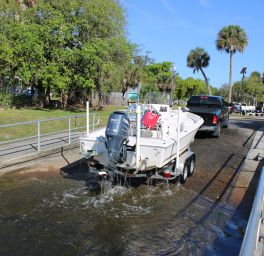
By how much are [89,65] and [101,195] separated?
52.1ft

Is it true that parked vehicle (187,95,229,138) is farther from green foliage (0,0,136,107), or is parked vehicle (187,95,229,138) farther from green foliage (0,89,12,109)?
green foliage (0,89,12,109)

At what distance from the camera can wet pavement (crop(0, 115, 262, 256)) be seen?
151 inches

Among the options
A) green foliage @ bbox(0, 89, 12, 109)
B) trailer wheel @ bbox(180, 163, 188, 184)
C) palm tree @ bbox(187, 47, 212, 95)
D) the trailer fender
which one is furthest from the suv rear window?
palm tree @ bbox(187, 47, 212, 95)

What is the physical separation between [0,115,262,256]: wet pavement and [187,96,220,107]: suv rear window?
618cm

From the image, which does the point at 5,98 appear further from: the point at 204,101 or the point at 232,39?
the point at 232,39

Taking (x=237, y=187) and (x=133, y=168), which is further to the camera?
(x=237, y=187)

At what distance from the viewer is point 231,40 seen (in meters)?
37.6

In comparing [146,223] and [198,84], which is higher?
[198,84]

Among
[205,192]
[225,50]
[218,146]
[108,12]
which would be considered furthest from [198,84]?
[205,192]

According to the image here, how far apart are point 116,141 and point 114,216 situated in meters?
1.44

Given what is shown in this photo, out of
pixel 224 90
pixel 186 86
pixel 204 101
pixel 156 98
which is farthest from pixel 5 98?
pixel 224 90

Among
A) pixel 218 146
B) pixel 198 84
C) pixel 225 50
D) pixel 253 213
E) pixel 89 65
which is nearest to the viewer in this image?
pixel 253 213

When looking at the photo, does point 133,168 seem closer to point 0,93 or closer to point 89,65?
point 89,65

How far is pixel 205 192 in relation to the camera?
241 inches
